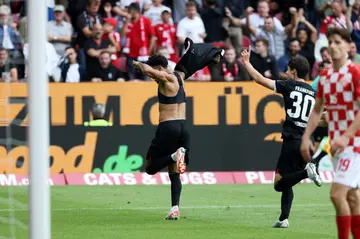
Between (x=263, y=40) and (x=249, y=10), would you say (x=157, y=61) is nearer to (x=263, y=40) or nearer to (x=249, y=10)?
(x=263, y=40)

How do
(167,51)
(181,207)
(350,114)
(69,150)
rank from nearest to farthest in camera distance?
1. (350,114)
2. (181,207)
3. (69,150)
4. (167,51)

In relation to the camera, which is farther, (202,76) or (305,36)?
(305,36)

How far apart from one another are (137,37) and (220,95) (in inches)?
91.0

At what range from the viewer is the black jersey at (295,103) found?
1320 centimetres

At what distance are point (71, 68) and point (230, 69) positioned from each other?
11.1 feet

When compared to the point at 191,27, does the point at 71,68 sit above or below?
below

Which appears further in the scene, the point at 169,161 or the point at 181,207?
the point at 181,207

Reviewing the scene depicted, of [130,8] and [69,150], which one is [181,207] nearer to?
[69,150]

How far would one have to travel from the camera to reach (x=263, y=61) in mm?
22641

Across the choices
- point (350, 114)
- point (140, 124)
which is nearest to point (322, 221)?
point (350, 114)

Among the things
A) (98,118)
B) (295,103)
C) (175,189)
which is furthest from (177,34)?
(295,103)

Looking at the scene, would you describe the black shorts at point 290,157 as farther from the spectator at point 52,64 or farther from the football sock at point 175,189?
the spectator at point 52,64

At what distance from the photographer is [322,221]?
1381 centimetres

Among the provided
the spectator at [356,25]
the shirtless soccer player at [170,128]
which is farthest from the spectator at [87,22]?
the shirtless soccer player at [170,128]
